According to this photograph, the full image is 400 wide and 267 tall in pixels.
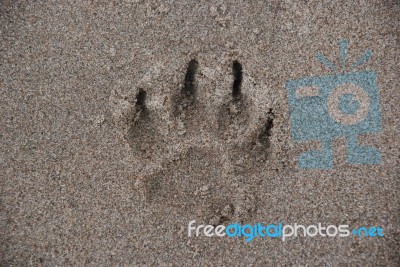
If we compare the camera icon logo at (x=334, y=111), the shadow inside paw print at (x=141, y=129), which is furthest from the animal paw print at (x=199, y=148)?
the camera icon logo at (x=334, y=111)

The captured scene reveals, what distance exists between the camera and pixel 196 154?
A: 54.2 inches

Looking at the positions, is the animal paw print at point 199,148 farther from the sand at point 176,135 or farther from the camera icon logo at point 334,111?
the camera icon logo at point 334,111

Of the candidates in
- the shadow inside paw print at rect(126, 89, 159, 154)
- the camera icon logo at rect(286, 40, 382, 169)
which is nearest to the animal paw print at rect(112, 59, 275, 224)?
the shadow inside paw print at rect(126, 89, 159, 154)

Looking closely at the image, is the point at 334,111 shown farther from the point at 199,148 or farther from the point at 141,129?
the point at 141,129

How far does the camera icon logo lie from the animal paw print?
0.11m

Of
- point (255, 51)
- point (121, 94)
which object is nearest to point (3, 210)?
point (121, 94)

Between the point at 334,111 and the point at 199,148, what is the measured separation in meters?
0.44

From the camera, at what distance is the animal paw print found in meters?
1.34

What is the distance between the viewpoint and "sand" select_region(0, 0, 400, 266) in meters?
1.30

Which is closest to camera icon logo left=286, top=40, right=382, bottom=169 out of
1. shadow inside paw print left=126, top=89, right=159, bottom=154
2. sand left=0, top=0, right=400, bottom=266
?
sand left=0, top=0, right=400, bottom=266

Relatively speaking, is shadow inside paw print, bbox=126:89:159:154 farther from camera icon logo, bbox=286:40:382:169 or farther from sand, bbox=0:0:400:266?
camera icon logo, bbox=286:40:382:169

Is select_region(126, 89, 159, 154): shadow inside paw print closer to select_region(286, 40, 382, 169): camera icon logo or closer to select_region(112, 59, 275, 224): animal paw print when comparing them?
select_region(112, 59, 275, 224): animal paw print

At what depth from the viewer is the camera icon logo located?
130 centimetres

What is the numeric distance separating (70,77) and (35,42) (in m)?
0.18
